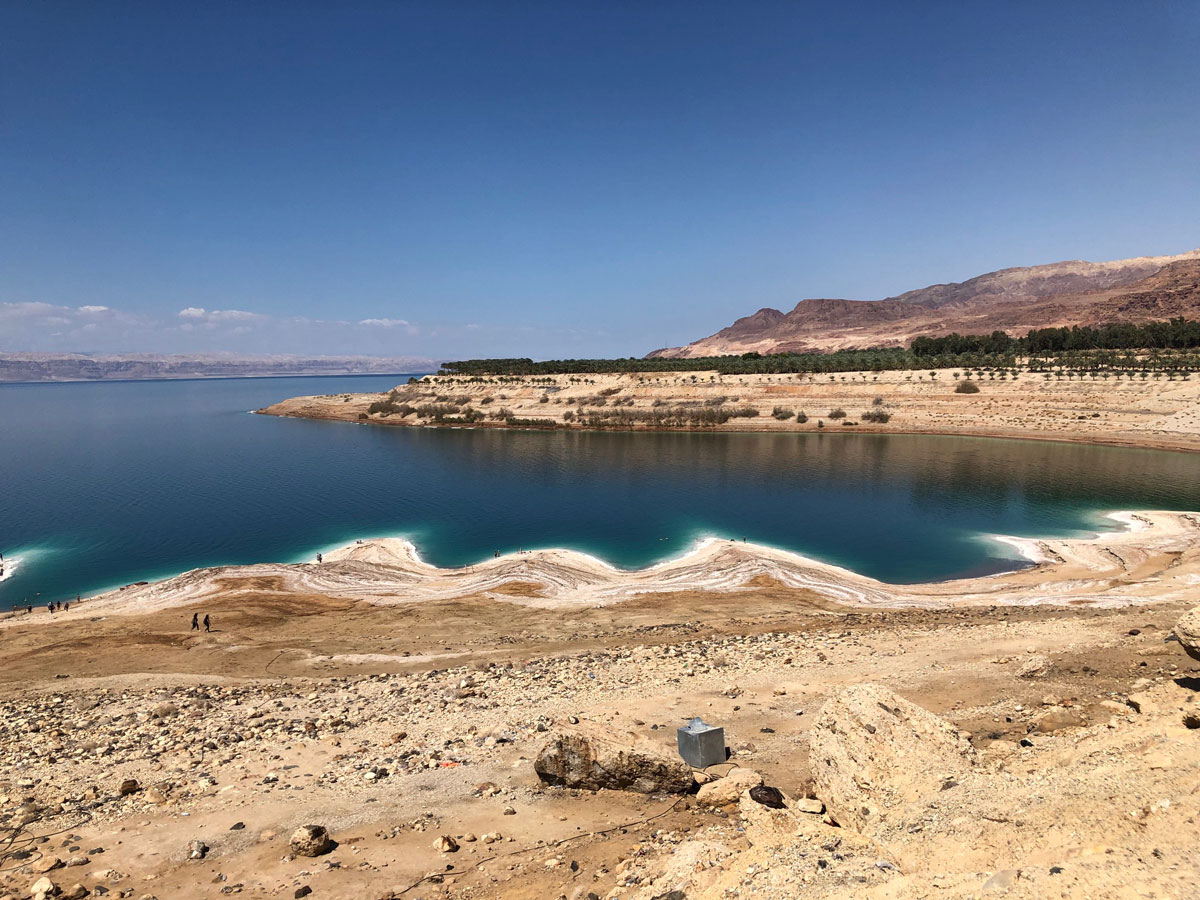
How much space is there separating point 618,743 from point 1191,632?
9791 mm

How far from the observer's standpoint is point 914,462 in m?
57.4

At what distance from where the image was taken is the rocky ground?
20.7 feet

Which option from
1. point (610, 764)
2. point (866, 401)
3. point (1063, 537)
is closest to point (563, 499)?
point (1063, 537)

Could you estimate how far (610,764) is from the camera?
30.5 ft

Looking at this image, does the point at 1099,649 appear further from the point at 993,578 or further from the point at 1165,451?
the point at 1165,451

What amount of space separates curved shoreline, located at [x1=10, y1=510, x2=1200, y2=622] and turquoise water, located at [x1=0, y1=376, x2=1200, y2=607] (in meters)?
2.37

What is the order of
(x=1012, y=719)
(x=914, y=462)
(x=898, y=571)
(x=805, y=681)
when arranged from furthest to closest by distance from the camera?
1. (x=914, y=462)
2. (x=898, y=571)
3. (x=805, y=681)
4. (x=1012, y=719)

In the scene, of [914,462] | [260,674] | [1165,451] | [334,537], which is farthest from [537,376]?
[260,674]

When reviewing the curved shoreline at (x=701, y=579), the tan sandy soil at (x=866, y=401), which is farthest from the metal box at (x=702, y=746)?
the tan sandy soil at (x=866, y=401)

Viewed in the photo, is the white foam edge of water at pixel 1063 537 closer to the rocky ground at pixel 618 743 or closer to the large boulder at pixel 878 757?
the rocky ground at pixel 618 743

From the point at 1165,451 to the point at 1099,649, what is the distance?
61548 mm

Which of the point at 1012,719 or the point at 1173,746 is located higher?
the point at 1173,746

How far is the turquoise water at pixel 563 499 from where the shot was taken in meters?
32.8

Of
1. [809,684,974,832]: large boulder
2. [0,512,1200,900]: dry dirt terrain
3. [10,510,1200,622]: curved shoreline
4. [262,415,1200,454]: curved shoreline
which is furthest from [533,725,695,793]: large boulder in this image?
[262,415,1200,454]: curved shoreline
